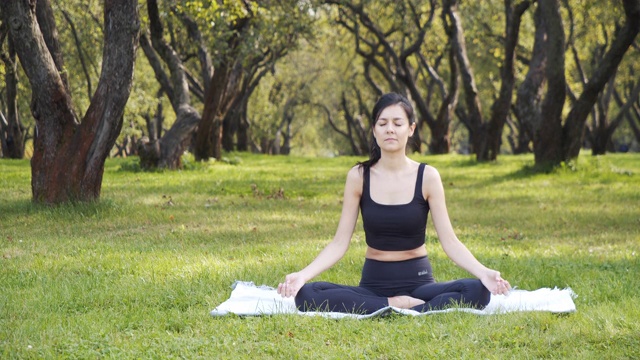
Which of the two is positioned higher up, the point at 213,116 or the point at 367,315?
the point at 213,116

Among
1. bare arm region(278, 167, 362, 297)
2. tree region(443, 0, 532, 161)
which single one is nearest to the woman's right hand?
bare arm region(278, 167, 362, 297)

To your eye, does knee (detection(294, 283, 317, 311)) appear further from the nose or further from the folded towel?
the nose

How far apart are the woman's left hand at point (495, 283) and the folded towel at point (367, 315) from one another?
0.26 meters

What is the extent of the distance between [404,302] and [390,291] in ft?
0.69

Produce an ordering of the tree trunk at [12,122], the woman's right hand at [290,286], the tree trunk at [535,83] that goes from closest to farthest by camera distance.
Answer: the woman's right hand at [290,286] → the tree trunk at [535,83] → the tree trunk at [12,122]

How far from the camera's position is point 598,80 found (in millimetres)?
17734

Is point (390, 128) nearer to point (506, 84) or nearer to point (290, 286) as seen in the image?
point (290, 286)

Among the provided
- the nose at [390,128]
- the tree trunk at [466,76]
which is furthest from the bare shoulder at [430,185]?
the tree trunk at [466,76]

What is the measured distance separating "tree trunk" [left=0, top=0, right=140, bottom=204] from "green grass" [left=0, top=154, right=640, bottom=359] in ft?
1.60

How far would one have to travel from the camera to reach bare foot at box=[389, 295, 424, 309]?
249 inches

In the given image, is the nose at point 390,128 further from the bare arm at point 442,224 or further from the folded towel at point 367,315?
the folded towel at point 367,315

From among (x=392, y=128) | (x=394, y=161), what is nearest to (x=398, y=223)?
(x=394, y=161)

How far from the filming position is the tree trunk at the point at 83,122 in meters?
11.8

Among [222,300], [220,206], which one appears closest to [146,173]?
[220,206]
